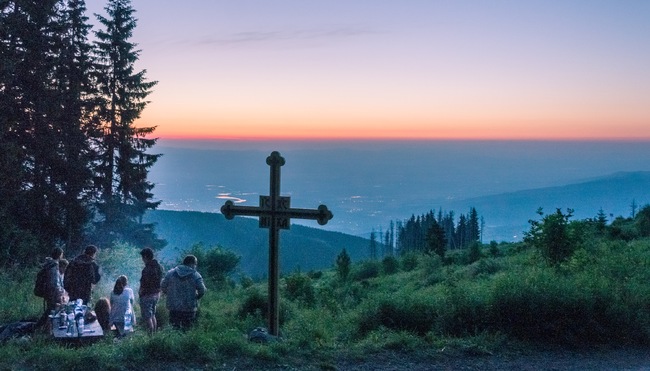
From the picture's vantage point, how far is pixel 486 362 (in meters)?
7.33

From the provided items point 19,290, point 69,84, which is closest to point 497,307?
point 19,290

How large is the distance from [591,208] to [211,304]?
196151mm

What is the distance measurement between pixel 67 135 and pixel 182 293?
20.3 meters

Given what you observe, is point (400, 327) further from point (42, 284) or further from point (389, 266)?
point (389, 266)

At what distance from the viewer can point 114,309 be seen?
10.2 meters

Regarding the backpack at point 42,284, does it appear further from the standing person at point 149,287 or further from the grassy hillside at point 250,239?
the grassy hillside at point 250,239

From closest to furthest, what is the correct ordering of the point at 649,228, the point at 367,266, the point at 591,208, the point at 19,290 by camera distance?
the point at 19,290 → the point at 649,228 → the point at 367,266 → the point at 591,208

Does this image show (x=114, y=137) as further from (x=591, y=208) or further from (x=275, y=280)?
(x=591, y=208)

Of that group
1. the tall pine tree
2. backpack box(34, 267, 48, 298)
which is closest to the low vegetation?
backpack box(34, 267, 48, 298)

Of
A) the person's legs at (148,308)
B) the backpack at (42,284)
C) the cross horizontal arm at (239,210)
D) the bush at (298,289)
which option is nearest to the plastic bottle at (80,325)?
the person's legs at (148,308)

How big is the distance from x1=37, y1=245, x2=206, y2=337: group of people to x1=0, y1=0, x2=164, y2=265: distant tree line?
11.3 metres

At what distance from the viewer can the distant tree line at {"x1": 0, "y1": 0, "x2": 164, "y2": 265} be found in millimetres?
23531

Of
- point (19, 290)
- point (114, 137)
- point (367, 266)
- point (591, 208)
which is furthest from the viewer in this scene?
point (591, 208)

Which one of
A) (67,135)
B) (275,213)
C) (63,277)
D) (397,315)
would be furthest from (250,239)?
(397,315)
